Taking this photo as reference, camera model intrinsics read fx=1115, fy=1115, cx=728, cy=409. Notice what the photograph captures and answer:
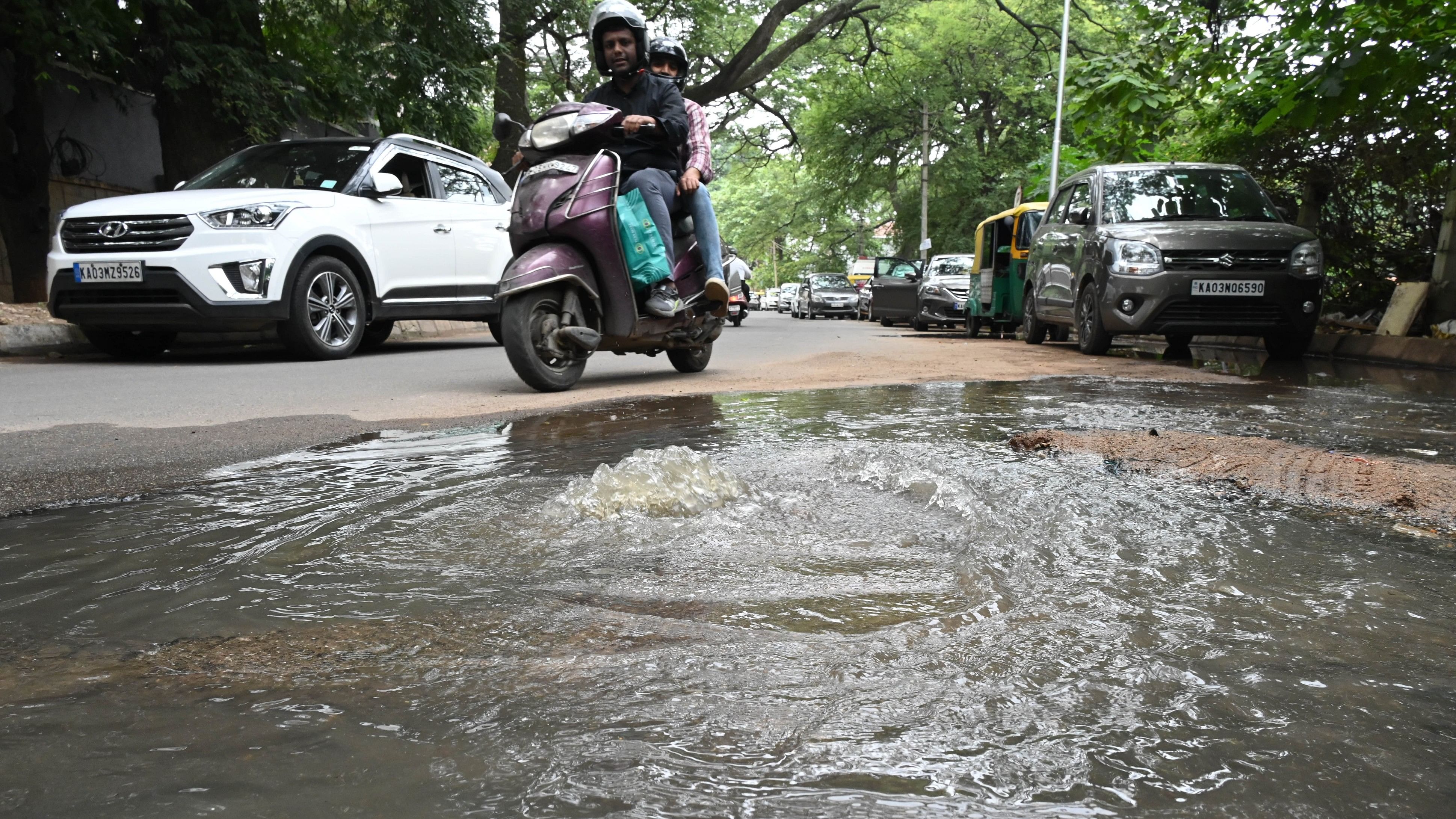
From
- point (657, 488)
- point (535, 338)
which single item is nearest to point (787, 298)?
point (535, 338)

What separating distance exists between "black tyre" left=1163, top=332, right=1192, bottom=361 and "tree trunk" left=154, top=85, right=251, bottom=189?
10676mm

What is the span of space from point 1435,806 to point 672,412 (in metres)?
4.51

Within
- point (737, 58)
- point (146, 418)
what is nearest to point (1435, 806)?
point (146, 418)

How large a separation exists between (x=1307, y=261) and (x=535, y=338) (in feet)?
22.9

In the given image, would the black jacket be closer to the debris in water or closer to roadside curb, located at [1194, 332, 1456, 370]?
the debris in water

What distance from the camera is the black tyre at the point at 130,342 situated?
31.2ft

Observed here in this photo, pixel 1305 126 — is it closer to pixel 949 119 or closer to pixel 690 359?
pixel 690 359

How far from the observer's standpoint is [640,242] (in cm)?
703

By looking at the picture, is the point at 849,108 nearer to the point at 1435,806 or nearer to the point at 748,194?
the point at 748,194

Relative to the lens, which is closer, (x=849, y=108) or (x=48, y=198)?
(x=48, y=198)

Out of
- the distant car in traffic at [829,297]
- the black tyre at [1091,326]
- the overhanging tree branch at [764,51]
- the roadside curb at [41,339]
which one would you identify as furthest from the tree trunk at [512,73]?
the distant car in traffic at [829,297]

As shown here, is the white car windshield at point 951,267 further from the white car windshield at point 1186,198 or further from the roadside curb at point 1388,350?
the white car windshield at point 1186,198

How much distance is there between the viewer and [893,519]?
2.93 metres

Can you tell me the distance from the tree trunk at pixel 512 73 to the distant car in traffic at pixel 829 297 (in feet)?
65.7
